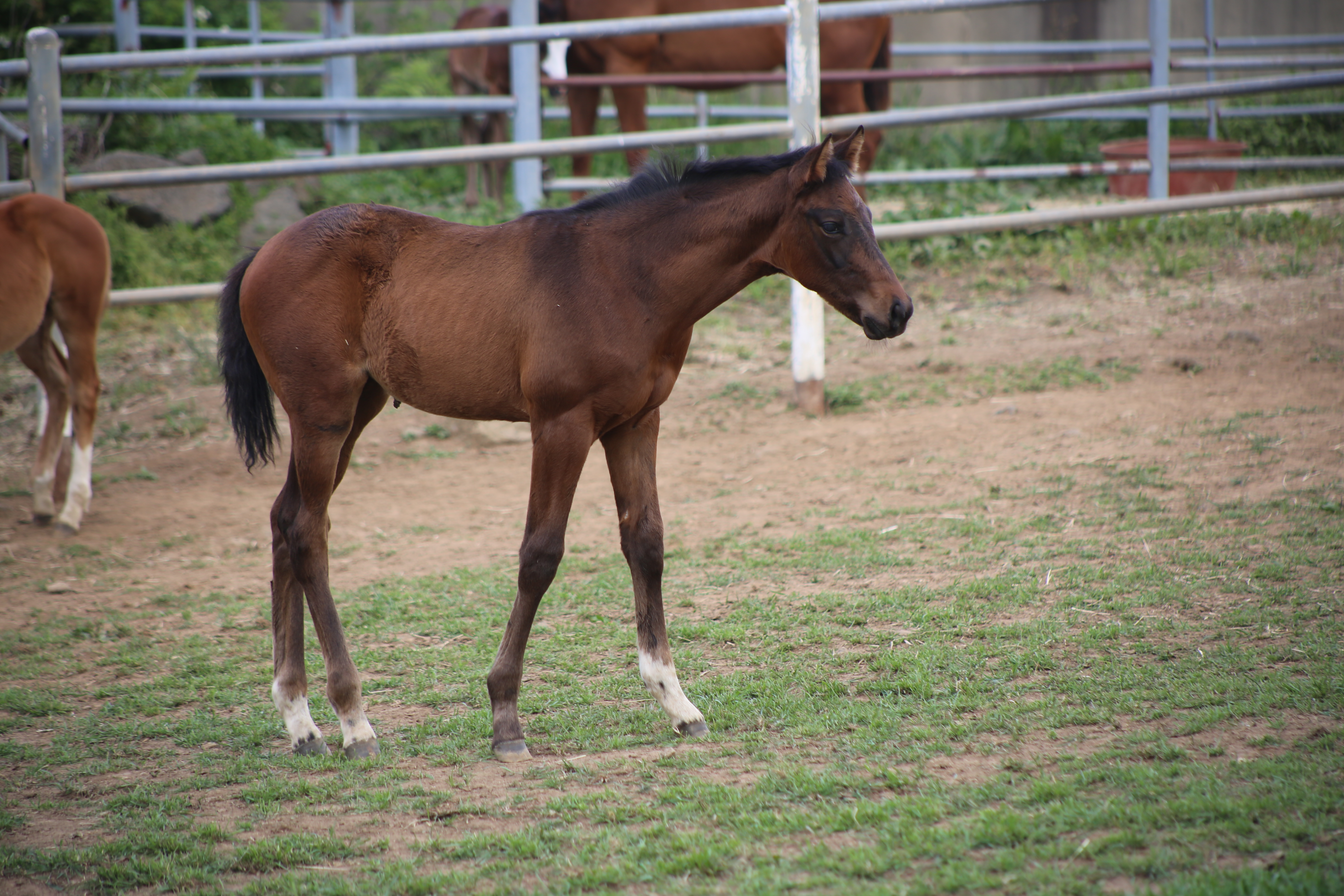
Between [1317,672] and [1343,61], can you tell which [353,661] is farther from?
[1343,61]

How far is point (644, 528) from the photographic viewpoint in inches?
139

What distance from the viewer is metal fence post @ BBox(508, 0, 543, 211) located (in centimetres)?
855

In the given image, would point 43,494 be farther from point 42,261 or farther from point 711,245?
point 711,245

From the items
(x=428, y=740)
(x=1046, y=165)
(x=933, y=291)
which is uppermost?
(x=1046, y=165)

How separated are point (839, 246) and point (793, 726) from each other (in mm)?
1439

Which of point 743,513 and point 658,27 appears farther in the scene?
point 658,27

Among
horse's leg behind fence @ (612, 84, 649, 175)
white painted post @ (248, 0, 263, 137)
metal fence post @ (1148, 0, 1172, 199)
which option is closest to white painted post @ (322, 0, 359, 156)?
white painted post @ (248, 0, 263, 137)

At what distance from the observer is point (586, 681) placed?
→ 3.90 metres

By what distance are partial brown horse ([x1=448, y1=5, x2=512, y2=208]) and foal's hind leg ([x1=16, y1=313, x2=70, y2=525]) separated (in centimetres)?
437

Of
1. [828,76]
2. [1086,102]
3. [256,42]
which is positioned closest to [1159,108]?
[1086,102]

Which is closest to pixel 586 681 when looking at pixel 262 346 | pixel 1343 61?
pixel 262 346

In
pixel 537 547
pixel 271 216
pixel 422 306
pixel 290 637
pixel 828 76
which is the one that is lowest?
pixel 290 637

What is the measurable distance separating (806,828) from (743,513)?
3.02 m

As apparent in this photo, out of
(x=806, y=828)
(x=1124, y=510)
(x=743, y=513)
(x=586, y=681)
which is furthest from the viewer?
(x=743, y=513)
